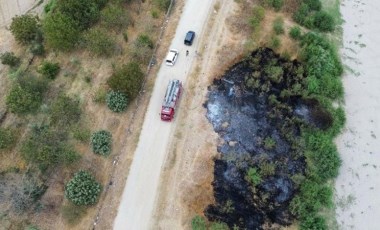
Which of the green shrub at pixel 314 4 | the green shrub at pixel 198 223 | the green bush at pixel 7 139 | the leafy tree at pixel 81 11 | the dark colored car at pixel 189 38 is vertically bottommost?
the green shrub at pixel 198 223

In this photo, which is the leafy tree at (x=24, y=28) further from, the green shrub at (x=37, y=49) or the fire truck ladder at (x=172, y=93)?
the fire truck ladder at (x=172, y=93)

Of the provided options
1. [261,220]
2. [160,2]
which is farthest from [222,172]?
[160,2]

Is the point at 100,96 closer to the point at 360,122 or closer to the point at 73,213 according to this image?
the point at 73,213

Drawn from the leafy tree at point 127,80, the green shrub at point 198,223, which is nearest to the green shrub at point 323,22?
the leafy tree at point 127,80

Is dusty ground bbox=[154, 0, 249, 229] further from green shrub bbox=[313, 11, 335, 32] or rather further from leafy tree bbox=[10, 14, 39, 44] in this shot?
leafy tree bbox=[10, 14, 39, 44]

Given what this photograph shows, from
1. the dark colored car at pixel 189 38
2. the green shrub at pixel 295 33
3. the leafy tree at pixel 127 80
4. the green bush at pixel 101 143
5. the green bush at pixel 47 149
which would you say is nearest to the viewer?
the green bush at pixel 47 149

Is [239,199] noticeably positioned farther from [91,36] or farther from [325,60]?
[91,36]
